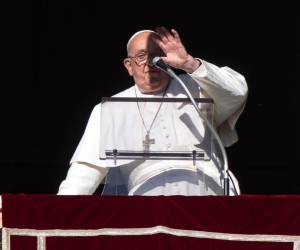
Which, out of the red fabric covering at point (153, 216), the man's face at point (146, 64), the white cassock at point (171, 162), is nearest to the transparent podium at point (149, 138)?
the white cassock at point (171, 162)

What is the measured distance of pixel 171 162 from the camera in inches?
134

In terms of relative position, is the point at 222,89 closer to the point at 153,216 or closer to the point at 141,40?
the point at 141,40

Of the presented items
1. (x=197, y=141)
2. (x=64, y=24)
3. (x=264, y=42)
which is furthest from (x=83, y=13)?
(x=197, y=141)

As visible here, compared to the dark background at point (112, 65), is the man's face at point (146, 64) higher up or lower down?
lower down

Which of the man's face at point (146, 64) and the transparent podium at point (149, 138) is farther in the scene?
the man's face at point (146, 64)

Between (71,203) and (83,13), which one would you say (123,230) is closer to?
(71,203)

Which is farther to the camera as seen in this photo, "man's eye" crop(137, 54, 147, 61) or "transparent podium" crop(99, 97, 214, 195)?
"man's eye" crop(137, 54, 147, 61)

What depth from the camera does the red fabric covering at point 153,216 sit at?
10.0 feet

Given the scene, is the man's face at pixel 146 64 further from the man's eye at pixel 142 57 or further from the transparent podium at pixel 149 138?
the transparent podium at pixel 149 138

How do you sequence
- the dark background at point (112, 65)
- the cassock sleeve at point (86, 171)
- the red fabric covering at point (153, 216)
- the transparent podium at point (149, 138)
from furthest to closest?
the dark background at point (112, 65), the cassock sleeve at point (86, 171), the transparent podium at point (149, 138), the red fabric covering at point (153, 216)

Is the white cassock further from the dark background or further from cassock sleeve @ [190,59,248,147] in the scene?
the dark background

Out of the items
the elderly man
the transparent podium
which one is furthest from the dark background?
the transparent podium

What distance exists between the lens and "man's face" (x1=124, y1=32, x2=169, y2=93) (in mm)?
3598

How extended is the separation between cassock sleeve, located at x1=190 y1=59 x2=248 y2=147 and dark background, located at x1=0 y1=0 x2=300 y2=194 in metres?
1.55
